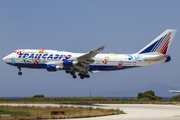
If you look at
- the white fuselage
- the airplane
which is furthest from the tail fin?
the white fuselage

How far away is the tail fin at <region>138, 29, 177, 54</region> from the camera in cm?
5444

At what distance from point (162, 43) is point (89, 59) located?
16532mm

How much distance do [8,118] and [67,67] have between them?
967 inches

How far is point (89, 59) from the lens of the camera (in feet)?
165

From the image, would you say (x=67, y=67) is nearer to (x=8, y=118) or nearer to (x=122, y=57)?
(x=122, y=57)

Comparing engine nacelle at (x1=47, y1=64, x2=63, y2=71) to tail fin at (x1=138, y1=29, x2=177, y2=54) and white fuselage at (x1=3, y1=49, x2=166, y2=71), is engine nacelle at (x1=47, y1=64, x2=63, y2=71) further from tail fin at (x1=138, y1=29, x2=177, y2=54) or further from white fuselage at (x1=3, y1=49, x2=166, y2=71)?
tail fin at (x1=138, y1=29, x2=177, y2=54)

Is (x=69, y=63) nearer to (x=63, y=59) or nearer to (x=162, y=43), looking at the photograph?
(x=63, y=59)

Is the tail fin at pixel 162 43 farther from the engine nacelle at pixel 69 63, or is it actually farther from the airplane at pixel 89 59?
the engine nacelle at pixel 69 63

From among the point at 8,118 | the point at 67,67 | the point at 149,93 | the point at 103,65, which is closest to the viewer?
the point at 8,118

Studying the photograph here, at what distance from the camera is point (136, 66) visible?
2103 inches

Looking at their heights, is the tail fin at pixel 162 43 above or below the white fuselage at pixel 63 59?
above

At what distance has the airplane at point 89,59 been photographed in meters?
50.3

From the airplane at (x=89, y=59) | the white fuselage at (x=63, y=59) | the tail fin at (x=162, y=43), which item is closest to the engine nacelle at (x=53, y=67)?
the airplane at (x=89, y=59)

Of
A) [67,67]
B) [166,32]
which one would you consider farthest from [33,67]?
[166,32]
